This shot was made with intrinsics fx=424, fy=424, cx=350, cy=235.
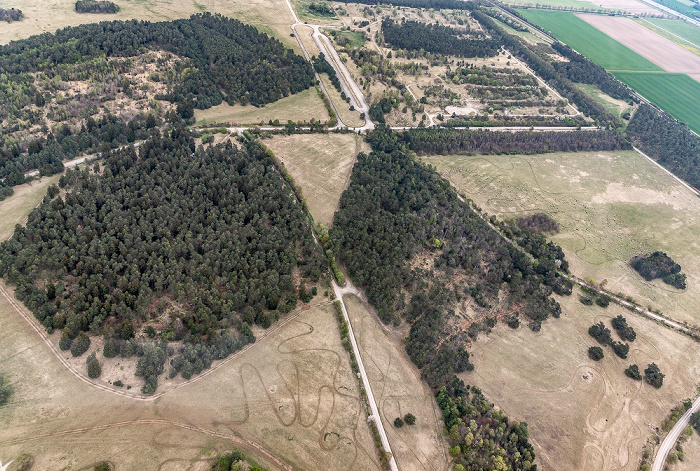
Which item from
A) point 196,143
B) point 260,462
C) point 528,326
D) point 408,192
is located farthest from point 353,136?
point 260,462

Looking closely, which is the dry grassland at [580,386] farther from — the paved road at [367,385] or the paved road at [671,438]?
the paved road at [367,385]

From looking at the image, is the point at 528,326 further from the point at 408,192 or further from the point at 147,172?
the point at 147,172

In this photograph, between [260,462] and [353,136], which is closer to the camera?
[260,462]

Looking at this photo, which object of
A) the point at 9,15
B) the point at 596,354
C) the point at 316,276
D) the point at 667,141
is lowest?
the point at 596,354

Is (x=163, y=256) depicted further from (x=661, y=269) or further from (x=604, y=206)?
(x=604, y=206)

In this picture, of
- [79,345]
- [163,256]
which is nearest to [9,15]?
[163,256]

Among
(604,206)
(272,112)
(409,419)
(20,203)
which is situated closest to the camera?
(409,419)
